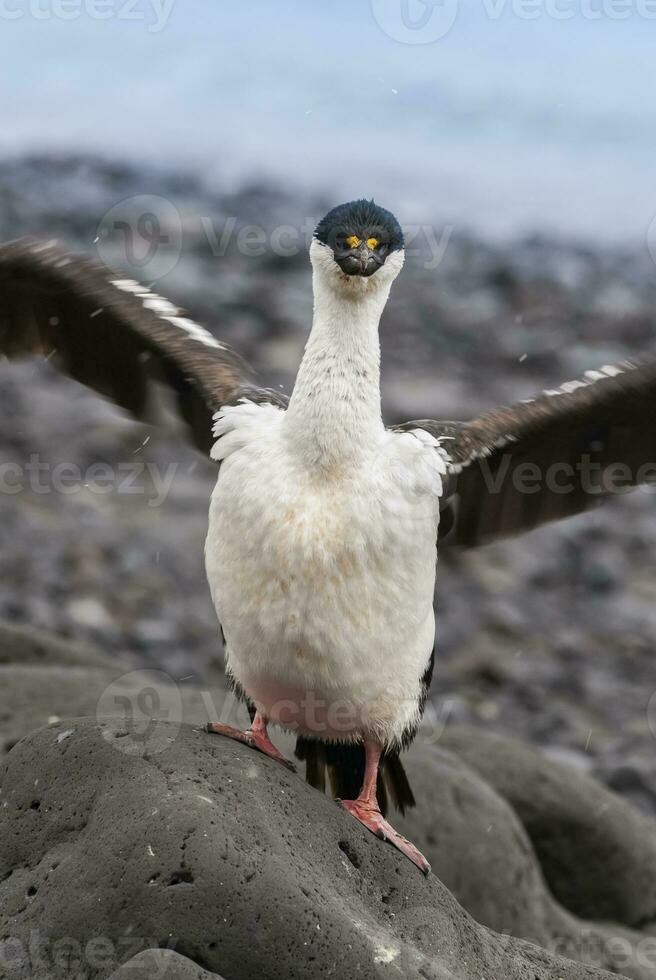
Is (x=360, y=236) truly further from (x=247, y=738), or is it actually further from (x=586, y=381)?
(x=247, y=738)

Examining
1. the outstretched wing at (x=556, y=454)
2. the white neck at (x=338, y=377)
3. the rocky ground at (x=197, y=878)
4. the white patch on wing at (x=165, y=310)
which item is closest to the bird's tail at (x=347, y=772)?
the rocky ground at (x=197, y=878)

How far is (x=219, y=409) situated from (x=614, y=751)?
22.6ft

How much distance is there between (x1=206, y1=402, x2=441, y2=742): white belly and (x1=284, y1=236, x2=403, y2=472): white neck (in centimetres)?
10

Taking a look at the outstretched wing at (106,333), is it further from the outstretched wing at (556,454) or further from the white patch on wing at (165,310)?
the outstretched wing at (556,454)

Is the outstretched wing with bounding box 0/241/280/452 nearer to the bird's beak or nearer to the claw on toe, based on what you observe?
the bird's beak

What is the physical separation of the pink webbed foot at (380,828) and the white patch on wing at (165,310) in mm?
2568

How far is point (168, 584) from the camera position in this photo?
46.0 ft

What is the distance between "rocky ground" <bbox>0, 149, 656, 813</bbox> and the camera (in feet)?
43.4

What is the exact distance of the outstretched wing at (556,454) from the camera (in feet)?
23.5

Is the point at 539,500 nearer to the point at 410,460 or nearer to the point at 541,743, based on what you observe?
the point at 410,460

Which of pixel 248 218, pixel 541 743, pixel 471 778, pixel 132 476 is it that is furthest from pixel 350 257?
pixel 248 218

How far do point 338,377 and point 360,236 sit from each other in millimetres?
621

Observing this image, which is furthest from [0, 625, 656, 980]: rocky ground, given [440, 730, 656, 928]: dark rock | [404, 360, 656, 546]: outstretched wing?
[440, 730, 656, 928]: dark rock

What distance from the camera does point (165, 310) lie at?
25.3 ft
